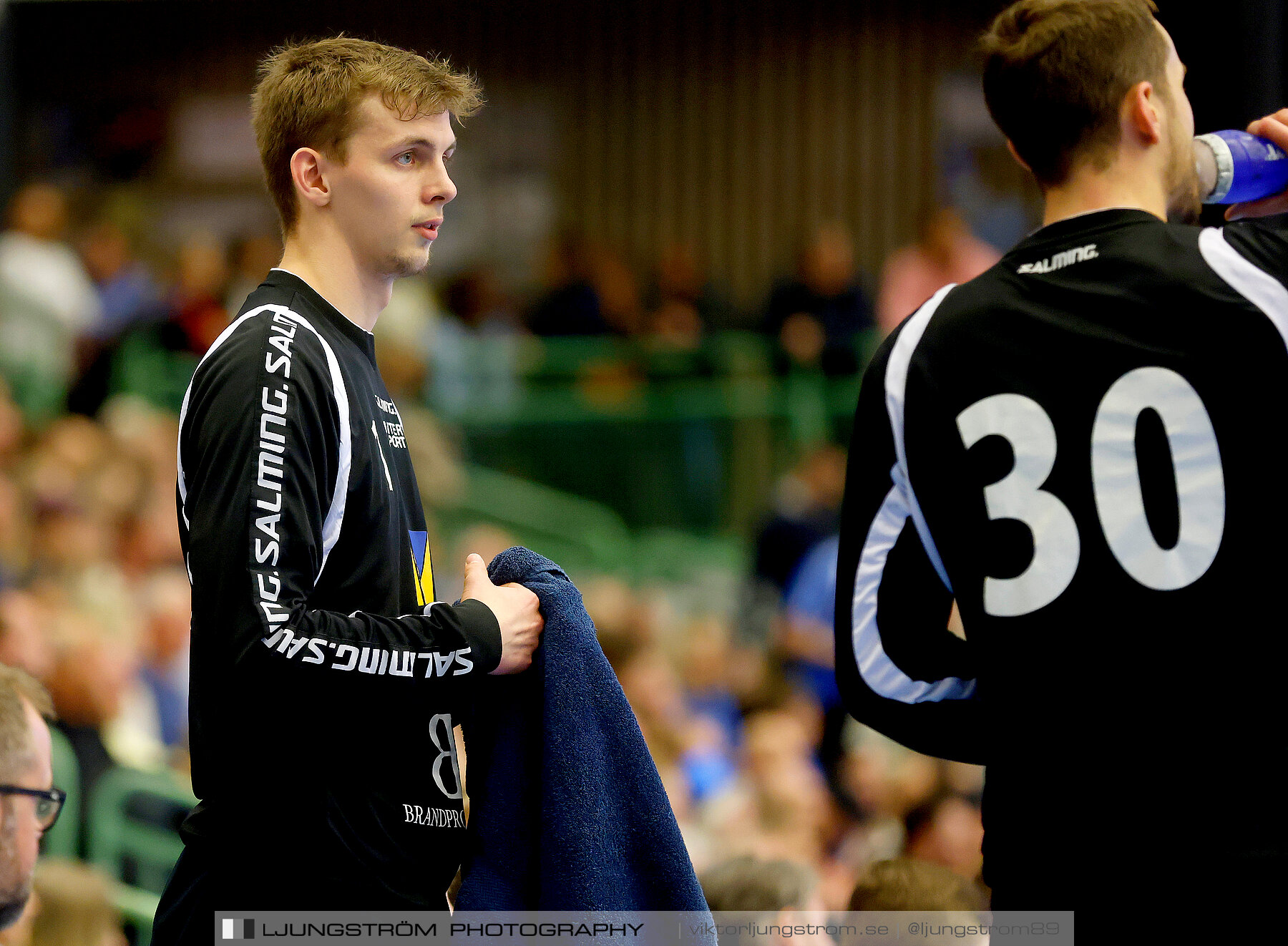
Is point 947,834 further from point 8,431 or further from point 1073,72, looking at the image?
point 8,431

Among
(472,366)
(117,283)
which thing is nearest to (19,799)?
(472,366)

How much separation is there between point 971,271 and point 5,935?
25.1 feet

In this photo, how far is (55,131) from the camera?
38.2 feet

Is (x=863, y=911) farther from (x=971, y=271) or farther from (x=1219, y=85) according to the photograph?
(x=971, y=271)

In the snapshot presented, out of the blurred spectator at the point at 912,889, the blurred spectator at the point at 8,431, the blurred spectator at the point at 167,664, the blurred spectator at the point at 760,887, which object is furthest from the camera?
the blurred spectator at the point at 8,431

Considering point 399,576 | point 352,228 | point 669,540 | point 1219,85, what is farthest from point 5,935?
point 1219,85

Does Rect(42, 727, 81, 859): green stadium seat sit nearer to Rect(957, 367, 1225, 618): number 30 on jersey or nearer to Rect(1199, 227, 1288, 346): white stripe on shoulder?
Rect(957, 367, 1225, 618): number 30 on jersey

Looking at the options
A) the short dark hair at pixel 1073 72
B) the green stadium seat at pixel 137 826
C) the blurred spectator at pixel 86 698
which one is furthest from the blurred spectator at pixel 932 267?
the short dark hair at pixel 1073 72

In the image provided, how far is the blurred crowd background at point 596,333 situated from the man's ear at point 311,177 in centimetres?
167

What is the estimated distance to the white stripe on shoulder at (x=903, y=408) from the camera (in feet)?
7.52

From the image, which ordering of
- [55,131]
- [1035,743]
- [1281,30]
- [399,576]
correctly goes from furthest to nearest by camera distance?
[55,131] → [1281,30] → [399,576] → [1035,743]

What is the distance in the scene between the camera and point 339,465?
7.22 feet

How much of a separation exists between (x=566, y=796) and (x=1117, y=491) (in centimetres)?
94

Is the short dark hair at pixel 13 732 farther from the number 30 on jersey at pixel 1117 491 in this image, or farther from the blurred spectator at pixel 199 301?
the blurred spectator at pixel 199 301
